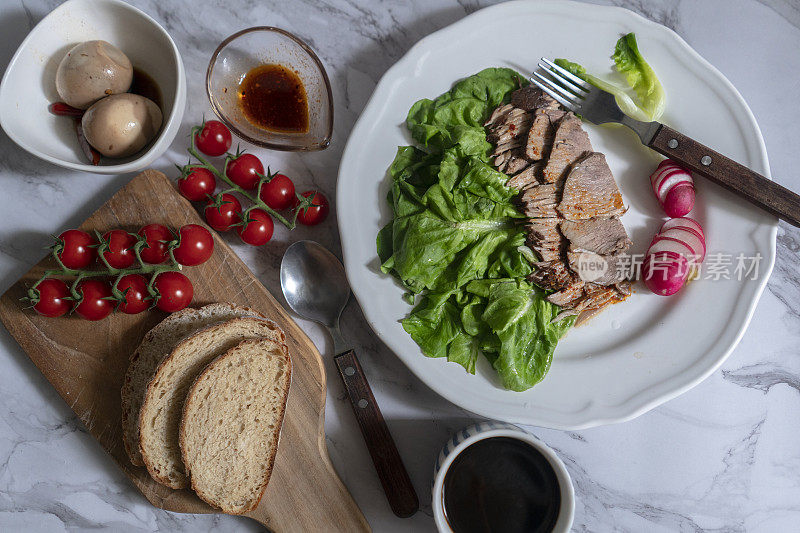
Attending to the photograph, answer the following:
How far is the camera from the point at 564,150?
2244mm

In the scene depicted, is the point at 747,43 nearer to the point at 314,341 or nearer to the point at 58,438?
the point at 314,341

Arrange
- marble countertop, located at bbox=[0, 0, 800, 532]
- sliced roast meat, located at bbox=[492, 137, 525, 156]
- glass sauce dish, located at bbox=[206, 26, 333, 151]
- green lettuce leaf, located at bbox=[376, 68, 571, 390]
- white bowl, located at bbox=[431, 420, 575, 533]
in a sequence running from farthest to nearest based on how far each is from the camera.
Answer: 1. marble countertop, located at bbox=[0, 0, 800, 532]
2. glass sauce dish, located at bbox=[206, 26, 333, 151]
3. sliced roast meat, located at bbox=[492, 137, 525, 156]
4. green lettuce leaf, located at bbox=[376, 68, 571, 390]
5. white bowl, located at bbox=[431, 420, 575, 533]

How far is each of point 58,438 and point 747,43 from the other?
3755 mm

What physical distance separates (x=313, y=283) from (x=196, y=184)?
0.67m

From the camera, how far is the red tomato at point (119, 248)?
90.8 inches

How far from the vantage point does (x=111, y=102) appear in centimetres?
227

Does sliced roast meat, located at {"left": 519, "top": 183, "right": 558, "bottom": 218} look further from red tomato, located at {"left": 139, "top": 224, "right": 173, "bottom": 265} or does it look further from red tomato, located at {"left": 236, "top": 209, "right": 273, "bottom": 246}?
red tomato, located at {"left": 139, "top": 224, "right": 173, "bottom": 265}

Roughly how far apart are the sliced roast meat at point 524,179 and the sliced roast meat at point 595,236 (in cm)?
21

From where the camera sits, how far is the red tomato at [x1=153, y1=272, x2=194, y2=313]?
2.28 metres

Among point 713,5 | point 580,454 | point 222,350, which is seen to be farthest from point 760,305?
point 222,350

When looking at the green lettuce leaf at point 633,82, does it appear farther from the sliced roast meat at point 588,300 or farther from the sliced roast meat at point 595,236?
the sliced roast meat at point 588,300

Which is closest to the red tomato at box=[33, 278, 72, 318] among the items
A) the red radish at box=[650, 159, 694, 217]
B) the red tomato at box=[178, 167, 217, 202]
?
the red tomato at box=[178, 167, 217, 202]

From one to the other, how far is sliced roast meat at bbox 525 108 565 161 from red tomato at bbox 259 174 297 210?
1.04 m

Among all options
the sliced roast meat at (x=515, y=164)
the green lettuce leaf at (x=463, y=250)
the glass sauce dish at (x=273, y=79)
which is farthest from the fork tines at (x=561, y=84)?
the glass sauce dish at (x=273, y=79)
